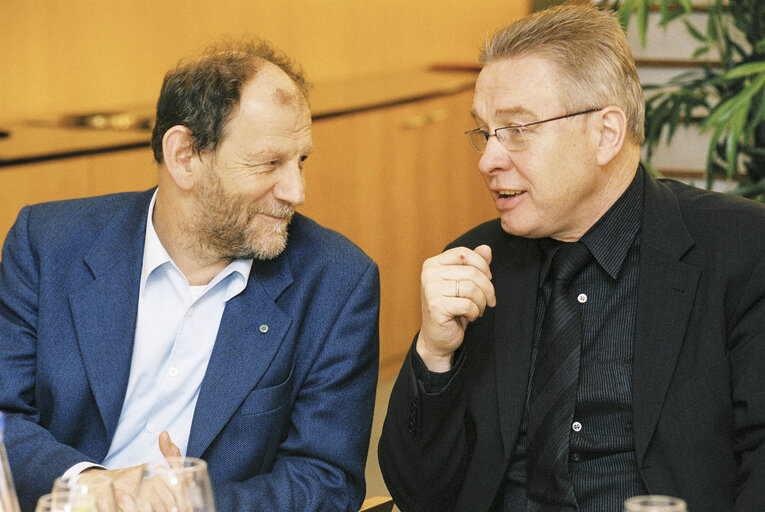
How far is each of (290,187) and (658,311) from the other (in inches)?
30.8

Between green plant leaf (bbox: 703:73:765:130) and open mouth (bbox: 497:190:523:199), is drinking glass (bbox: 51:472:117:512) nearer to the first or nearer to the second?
open mouth (bbox: 497:190:523:199)

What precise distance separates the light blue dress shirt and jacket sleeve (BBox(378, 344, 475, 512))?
41 centimetres

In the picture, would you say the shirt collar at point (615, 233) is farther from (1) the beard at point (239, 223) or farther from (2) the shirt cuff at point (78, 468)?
(2) the shirt cuff at point (78, 468)

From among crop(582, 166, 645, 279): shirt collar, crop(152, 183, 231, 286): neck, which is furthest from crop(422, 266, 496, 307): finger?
crop(152, 183, 231, 286): neck

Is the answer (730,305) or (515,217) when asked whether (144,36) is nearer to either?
(515,217)

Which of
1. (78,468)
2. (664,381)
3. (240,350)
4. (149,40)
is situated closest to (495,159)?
(664,381)

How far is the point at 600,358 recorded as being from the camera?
1889mm

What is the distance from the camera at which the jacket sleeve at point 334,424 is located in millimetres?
1878

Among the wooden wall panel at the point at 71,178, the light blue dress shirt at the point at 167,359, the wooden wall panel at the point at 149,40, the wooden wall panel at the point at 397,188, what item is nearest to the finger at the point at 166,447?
the light blue dress shirt at the point at 167,359

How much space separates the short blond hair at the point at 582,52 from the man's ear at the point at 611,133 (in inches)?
0.8

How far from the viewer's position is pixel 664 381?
1815mm

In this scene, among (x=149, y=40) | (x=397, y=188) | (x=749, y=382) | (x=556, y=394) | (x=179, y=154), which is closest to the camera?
(x=749, y=382)

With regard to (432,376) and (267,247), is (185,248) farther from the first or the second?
(432,376)

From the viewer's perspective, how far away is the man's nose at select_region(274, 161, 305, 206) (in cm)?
205
